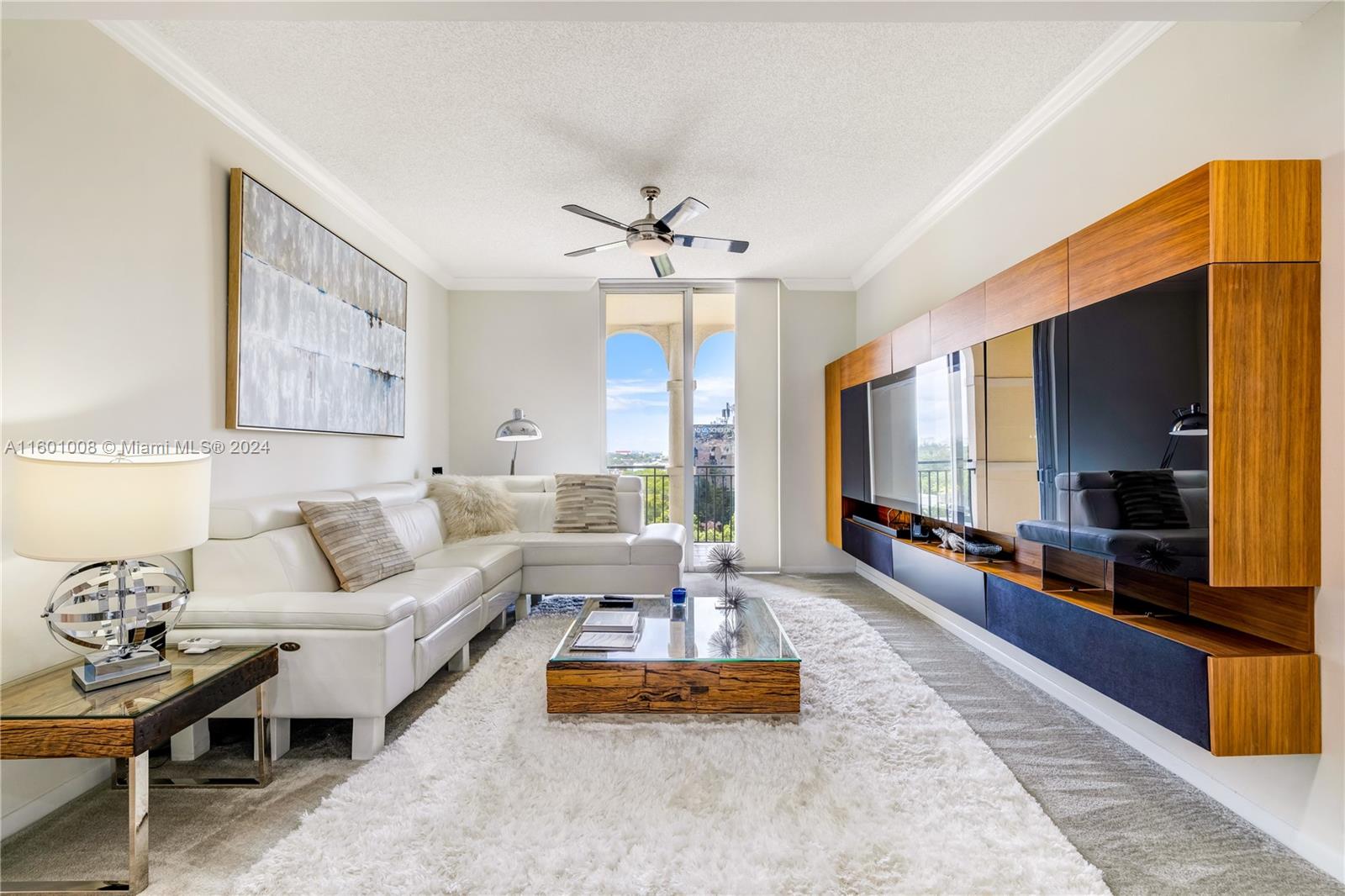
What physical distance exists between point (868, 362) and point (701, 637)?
2.66 meters

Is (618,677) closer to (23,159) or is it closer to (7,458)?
(7,458)

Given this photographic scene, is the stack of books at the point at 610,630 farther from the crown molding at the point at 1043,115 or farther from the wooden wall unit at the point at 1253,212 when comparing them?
the crown molding at the point at 1043,115

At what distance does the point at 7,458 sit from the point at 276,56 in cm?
173

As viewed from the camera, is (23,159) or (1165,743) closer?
(23,159)

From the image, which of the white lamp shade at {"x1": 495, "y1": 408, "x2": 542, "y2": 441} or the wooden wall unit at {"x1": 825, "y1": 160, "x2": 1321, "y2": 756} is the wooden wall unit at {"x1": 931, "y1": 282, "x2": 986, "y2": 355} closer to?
the wooden wall unit at {"x1": 825, "y1": 160, "x2": 1321, "y2": 756}

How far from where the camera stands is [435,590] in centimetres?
282

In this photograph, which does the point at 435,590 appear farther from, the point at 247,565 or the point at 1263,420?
the point at 1263,420

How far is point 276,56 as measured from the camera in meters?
2.51

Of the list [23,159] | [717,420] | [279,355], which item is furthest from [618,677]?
[717,420]

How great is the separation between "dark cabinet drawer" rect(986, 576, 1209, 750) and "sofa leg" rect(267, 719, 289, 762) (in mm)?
2812

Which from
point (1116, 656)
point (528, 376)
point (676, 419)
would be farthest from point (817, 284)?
point (1116, 656)

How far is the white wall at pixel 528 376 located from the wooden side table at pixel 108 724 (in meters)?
3.99

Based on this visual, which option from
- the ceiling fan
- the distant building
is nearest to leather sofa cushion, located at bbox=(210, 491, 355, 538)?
the ceiling fan

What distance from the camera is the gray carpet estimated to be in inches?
65.2
